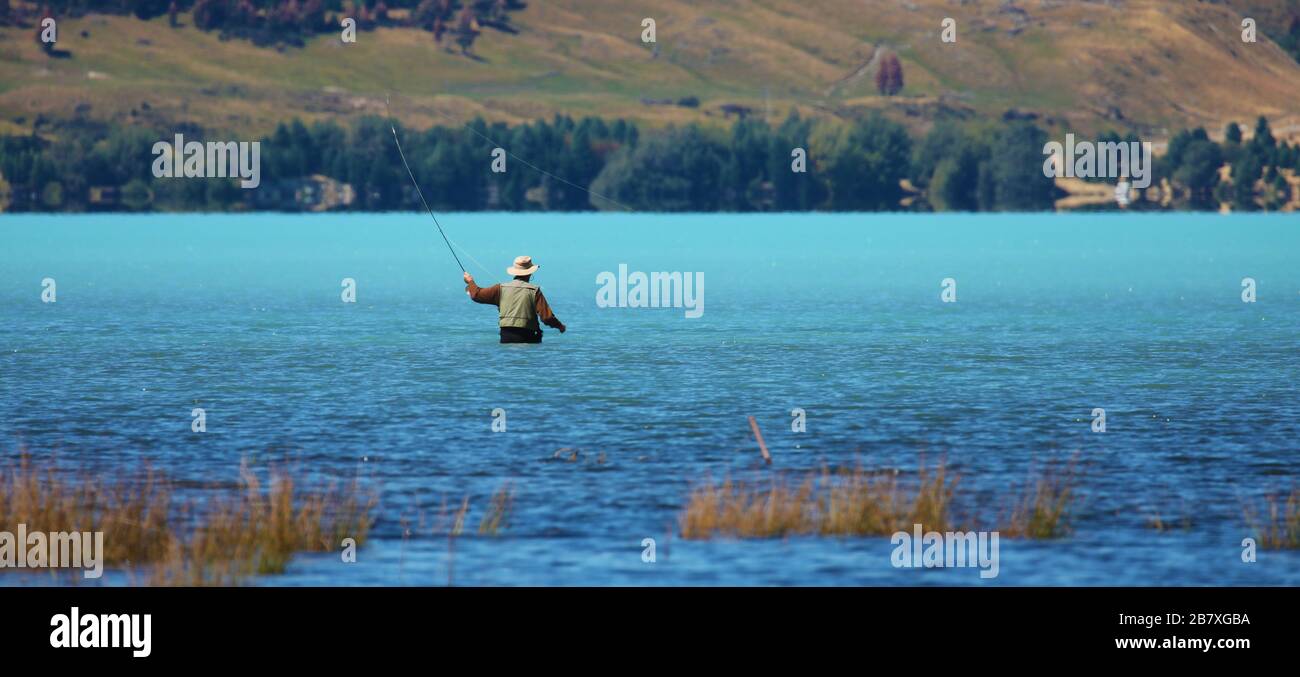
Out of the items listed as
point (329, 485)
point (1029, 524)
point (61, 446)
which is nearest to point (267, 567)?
point (329, 485)

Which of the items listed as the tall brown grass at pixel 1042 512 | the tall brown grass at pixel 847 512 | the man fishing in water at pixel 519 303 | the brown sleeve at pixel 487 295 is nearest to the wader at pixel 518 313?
the man fishing in water at pixel 519 303

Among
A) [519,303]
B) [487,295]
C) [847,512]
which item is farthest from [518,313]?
[847,512]

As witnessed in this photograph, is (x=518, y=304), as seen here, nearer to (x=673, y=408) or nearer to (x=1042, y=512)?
(x=673, y=408)

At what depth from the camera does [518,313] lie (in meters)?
46.3

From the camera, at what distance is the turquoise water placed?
23156 mm

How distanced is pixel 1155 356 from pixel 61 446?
3045 centimetres

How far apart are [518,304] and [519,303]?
131 mm

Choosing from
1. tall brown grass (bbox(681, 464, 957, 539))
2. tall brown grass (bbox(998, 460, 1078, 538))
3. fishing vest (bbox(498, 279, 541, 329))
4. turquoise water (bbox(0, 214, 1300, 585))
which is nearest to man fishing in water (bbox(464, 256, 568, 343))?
fishing vest (bbox(498, 279, 541, 329))

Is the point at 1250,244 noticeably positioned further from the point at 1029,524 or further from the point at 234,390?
the point at 1029,524

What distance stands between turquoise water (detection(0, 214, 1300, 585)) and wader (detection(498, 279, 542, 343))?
2.74 feet

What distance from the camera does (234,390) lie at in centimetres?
4178

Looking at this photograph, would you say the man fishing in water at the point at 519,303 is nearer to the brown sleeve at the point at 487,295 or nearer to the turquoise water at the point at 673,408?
the brown sleeve at the point at 487,295

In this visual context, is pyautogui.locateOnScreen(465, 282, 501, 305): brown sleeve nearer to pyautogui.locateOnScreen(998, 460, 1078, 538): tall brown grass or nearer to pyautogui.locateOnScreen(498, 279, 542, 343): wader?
pyautogui.locateOnScreen(498, 279, 542, 343): wader
